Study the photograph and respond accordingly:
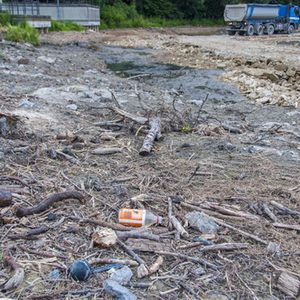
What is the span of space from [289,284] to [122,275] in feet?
4.16

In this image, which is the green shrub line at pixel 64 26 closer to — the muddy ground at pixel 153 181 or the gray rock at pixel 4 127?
the muddy ground at pixel 153 181

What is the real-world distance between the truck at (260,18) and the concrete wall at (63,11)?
11475mm

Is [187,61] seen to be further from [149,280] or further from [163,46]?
[149,280]

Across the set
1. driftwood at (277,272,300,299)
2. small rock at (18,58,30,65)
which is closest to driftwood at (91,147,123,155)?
driftwood at (277,272,300,299)

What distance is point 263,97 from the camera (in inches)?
500

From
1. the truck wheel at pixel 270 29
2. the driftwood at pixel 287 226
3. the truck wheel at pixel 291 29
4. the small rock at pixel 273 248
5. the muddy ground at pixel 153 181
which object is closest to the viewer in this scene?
the muddy ground at pixel 153 181

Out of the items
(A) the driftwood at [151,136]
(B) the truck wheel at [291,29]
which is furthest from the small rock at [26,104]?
(B) the truck wheel at [291,29]

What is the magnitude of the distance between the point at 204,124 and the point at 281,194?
3.38m

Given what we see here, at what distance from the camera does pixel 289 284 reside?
11.0ft

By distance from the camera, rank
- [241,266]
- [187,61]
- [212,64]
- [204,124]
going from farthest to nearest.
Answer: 1. [187,61]
2. [212,64]
3. [204,124]
4. [241,266]

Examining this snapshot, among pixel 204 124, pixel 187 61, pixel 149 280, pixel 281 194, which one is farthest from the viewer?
pixel 187 61

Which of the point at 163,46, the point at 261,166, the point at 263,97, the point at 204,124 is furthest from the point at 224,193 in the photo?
the point at 163,46

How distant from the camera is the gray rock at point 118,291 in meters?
3.07

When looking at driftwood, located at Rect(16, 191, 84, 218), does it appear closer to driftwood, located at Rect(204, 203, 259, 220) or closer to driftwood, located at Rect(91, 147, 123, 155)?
driftwood, located at Rect(204, 203, 259, 220)
